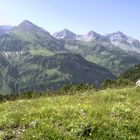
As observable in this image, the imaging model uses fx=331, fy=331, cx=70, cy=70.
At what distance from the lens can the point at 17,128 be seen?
11.9 m

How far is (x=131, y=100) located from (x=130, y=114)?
4.79 metres

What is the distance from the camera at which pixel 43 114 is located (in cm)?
1336

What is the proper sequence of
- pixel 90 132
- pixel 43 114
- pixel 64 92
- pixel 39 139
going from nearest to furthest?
1. pixel 39 139
2. pixel 90 132
3. pixel 43 114
4. pixel 64 92

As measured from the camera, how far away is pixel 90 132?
1128cm

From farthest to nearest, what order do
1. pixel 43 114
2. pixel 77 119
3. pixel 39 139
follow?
pixel 43 114
pixel 77 119
pixel 39 139

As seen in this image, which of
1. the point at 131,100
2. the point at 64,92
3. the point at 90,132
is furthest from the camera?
the point at 64,92

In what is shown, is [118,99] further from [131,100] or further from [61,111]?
[61,111]

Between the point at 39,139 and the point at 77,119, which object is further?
the point at 77,119

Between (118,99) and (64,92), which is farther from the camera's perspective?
(64,92)

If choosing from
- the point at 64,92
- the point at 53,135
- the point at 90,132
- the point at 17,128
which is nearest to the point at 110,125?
the point at 90,132

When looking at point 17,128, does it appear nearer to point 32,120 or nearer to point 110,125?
point 32,120

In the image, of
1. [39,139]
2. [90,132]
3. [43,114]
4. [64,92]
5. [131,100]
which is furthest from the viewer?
[64,92]

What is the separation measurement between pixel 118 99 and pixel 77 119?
7.21 metres

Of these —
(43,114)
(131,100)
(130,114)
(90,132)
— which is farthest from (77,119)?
(131,100)
